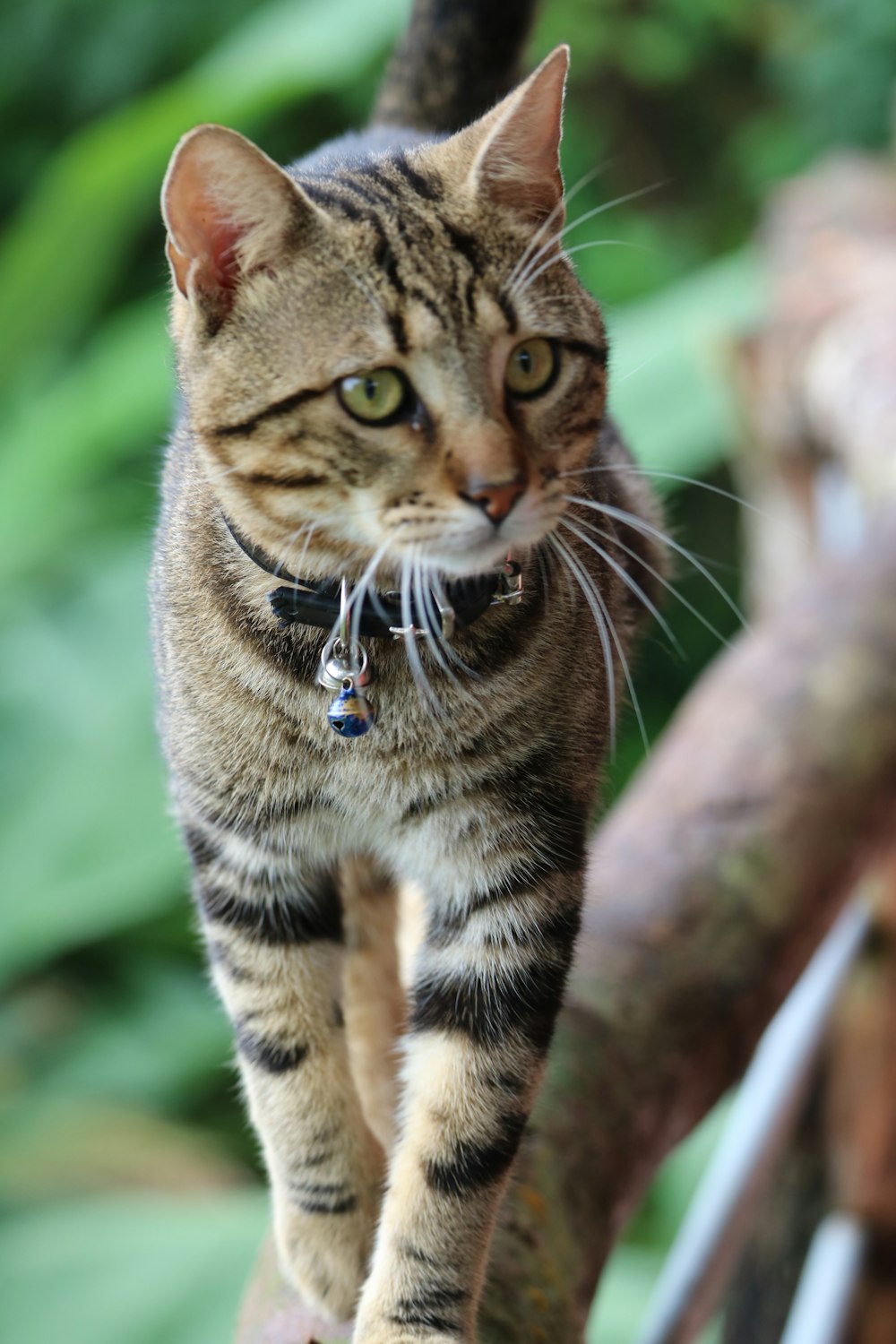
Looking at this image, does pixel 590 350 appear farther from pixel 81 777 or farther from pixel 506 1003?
pixel 81 777

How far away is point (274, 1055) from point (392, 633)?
1.04 feet

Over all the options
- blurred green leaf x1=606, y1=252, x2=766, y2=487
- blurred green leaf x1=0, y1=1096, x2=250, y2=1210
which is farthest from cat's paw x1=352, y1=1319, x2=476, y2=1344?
blurred green leaf x1=606, y1=252, x2=766, y2=487

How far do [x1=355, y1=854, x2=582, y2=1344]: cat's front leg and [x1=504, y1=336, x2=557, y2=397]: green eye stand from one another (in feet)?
0.94

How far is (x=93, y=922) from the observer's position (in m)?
1.86

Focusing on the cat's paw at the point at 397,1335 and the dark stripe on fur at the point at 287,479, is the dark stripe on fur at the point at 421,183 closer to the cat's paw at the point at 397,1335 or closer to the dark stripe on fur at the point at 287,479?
the dark stripe on fur at the point at 287,479

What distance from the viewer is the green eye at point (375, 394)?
765mm

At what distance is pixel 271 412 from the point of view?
79 centimetres

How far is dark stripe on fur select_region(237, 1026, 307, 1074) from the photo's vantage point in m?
0.97

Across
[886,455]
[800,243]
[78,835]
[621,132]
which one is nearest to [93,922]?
[78,835]

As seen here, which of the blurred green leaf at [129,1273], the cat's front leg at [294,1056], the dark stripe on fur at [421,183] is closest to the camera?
the dark stripe on fur at [421,183]

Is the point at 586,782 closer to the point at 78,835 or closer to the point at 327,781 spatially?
the point at 327,781

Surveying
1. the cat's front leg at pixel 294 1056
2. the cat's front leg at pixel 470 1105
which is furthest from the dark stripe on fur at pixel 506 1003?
the cat's front leg at pixel 294 1056

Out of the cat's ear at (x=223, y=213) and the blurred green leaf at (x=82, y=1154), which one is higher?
the cat's ear at (x=223, y=213)

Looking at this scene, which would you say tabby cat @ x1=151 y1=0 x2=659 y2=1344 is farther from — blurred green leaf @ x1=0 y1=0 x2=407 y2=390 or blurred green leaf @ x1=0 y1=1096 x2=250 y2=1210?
blurred green leaf @ x1=0 y1=0 x2=407 y2=390
